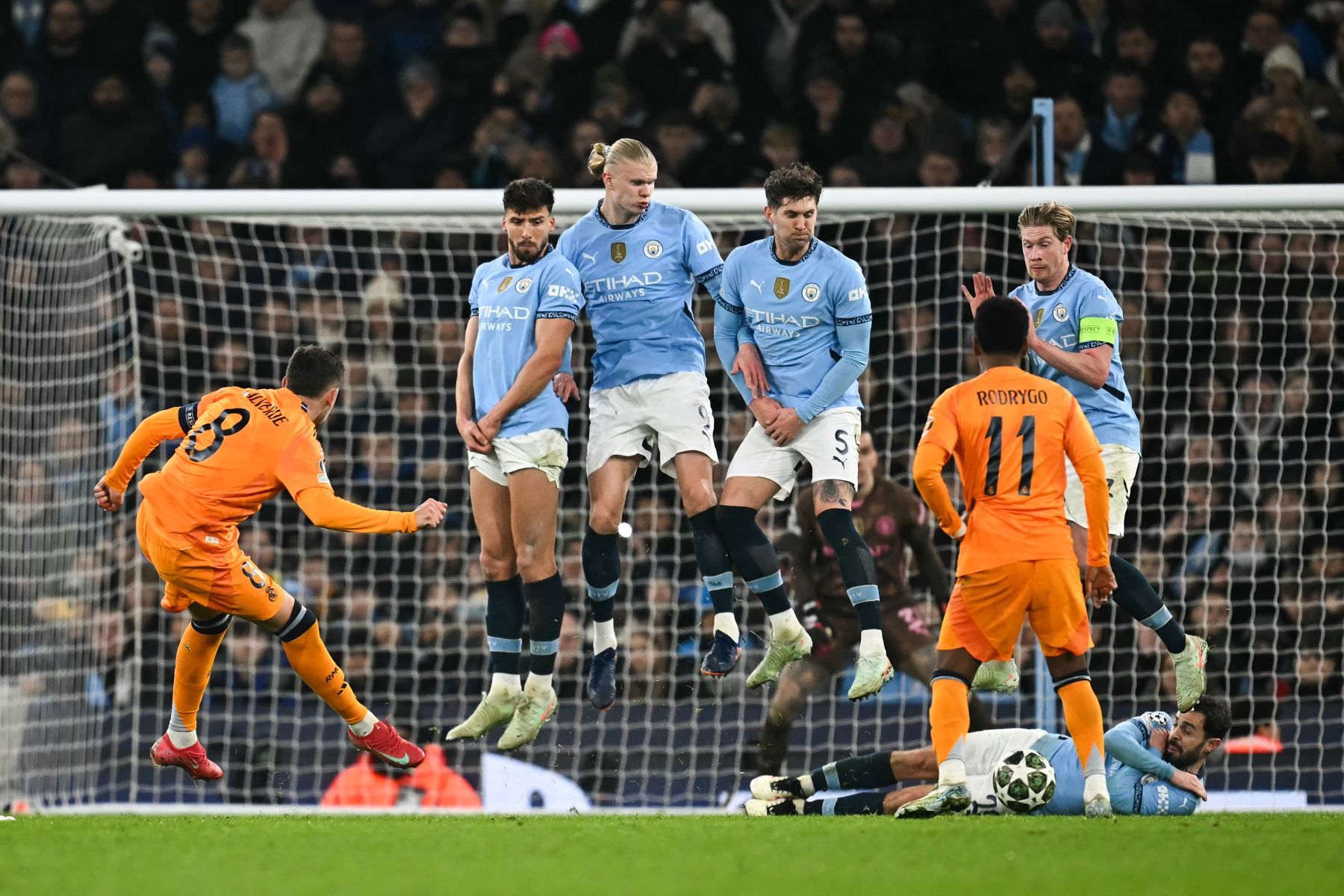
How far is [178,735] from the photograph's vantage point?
24.9 ft

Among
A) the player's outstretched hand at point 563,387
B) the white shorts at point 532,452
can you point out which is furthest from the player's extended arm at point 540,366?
the player's outstretched hand at point 563,387

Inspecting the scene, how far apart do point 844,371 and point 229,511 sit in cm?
274

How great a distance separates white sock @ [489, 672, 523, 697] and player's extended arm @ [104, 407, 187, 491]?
1770 millimetres

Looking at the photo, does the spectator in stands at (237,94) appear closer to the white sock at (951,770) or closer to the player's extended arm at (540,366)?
the player's extended arm at (540,366)

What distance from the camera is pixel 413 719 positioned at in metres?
10.1

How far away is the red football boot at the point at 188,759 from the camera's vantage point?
24.8 ft

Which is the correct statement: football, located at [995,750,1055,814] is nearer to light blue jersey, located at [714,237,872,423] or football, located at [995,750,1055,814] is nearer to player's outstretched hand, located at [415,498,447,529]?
light blue jersey, located at [714,237,872,423]

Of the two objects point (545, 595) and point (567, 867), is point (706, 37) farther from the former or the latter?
point (567, 867)

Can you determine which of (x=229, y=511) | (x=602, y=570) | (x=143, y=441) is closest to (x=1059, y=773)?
(x=602, y=570)

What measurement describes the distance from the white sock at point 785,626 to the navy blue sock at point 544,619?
95 cm

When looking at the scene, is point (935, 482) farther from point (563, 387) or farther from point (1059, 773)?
point (1059, 773)

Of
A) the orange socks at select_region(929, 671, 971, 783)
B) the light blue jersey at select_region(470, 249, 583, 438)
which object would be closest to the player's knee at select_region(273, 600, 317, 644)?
the light blue jersey at select_region(470, 249, 583, 438)

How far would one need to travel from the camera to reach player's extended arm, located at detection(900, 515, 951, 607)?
9344 mm

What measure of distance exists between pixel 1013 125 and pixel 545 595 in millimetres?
5852
